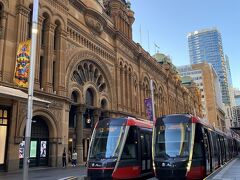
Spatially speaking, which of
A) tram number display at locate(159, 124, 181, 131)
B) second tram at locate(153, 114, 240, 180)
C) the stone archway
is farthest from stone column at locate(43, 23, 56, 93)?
tram number display at locate(159, 124, 181, 131)

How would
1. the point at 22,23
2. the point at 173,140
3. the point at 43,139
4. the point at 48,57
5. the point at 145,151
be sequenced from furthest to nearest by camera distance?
the point at 48,57 < the point at 43,139 < the point at 22,23 < the point at 145,151 < the point at 173,140

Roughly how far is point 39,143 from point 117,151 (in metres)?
13.9

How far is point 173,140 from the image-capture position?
14.5 metres

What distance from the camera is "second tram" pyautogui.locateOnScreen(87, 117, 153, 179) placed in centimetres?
1435

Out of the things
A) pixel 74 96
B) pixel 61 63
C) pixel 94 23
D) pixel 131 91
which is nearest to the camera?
pixel 61 63

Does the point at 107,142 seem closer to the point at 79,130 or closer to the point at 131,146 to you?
the point at 131,146

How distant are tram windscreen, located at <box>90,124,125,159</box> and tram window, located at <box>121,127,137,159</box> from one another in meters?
0.54

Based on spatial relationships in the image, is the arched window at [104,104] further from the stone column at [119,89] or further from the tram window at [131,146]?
the tram window at [131,146]

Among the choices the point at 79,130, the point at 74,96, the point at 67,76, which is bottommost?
the point at 79,130

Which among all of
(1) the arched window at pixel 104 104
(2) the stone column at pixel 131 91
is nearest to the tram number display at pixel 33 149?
(1) the arched window at pixel 104 104

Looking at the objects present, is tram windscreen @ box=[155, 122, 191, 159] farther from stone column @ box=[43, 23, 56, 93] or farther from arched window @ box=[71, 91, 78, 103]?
arched window @ box=[71, 91, 78, 103]

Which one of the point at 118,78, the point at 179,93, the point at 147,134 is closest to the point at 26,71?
the point at 147,134

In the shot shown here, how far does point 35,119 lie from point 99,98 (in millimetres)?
11814

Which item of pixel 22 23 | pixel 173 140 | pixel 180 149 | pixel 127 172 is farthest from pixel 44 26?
pixel 180 149
